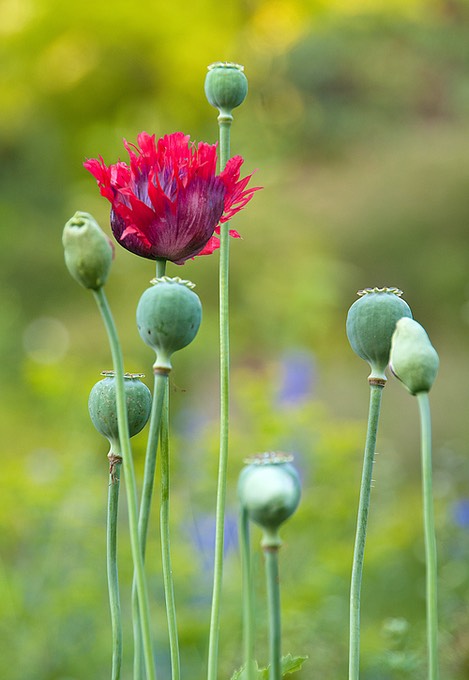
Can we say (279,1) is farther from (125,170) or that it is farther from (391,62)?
(125,170)

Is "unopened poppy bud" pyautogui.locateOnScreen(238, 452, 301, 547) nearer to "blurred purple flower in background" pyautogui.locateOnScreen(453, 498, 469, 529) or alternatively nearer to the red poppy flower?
the red poppy flower

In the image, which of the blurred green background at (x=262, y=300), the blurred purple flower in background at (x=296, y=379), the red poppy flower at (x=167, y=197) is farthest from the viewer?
the blurred purple flower in background at (x=296, y=379)

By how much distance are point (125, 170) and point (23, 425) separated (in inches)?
77.2

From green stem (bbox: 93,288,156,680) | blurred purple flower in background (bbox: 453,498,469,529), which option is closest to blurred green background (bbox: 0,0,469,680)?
blurred purple flower in background (bbox: 453,498,469,529)

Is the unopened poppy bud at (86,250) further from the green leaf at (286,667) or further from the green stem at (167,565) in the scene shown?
the green leaf at (286,667)

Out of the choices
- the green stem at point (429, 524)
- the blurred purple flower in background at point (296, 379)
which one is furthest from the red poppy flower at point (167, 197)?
the blurred purple flower in background at point (296, 379)

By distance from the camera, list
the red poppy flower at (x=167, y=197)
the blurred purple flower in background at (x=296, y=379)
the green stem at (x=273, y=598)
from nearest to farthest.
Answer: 1. the green stem at (x=273, y=598)
2. the red poppy flower at (x=167, y=197)
3. the blurred purple flower in background at (x=296, y=379)

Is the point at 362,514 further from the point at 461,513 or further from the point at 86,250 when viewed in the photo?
the point at 461,513

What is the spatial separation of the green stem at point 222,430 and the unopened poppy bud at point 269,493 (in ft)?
0.25

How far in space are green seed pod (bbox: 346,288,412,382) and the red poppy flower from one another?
66 mm

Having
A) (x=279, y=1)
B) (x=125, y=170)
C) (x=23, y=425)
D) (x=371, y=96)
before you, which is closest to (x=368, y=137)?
(x=371, y=96)

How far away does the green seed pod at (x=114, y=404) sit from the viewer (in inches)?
14.4

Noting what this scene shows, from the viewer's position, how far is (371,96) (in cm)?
359

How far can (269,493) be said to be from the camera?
27cm
